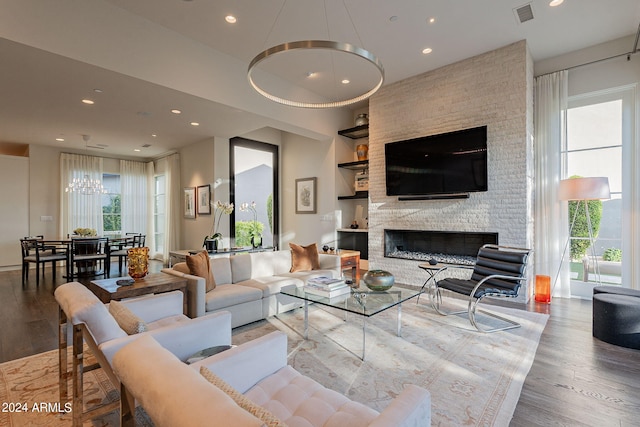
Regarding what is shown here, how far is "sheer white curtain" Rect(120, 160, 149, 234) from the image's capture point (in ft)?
29.3

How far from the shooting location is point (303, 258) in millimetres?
4531

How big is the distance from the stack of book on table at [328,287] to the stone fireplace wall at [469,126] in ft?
8.63

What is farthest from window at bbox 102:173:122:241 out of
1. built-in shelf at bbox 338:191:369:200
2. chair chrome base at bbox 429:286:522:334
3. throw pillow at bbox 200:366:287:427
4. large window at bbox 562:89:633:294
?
large window at bbox 562:89:633:294

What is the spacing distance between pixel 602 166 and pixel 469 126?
1.90 metres

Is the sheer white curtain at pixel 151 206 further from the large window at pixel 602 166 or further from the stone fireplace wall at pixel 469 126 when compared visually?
the large window at pixel 602 166

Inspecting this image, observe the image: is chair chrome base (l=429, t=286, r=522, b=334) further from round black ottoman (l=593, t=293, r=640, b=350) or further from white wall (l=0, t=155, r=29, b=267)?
white wall (l=0, t=155, r=29, b=267)

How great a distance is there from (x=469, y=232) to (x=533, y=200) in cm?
104

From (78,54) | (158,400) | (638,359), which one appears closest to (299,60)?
(78,54)

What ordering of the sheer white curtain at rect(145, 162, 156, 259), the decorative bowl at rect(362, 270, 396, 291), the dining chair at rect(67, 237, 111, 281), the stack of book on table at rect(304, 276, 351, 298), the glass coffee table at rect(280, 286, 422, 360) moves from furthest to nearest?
1. the sheer white curtain at rect(145, 162, 156, 259)
2. the dining chair at rect(67, 237, 111, 281)
3. the decorative bowl at rect(362, 270, 396, 291)
4. the stack of book on table at rect(304, 276, 351, 298)
5. the glass coffee table at rect(280, 286, 422, 360)

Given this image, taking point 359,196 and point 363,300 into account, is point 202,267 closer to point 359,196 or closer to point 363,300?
point 363,300

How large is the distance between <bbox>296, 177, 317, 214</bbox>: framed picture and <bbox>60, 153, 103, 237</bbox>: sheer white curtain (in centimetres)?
560

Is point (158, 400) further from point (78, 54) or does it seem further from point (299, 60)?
point (299, 60)

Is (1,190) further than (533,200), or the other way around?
(1,190)

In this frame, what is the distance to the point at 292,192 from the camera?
24.9 ft
